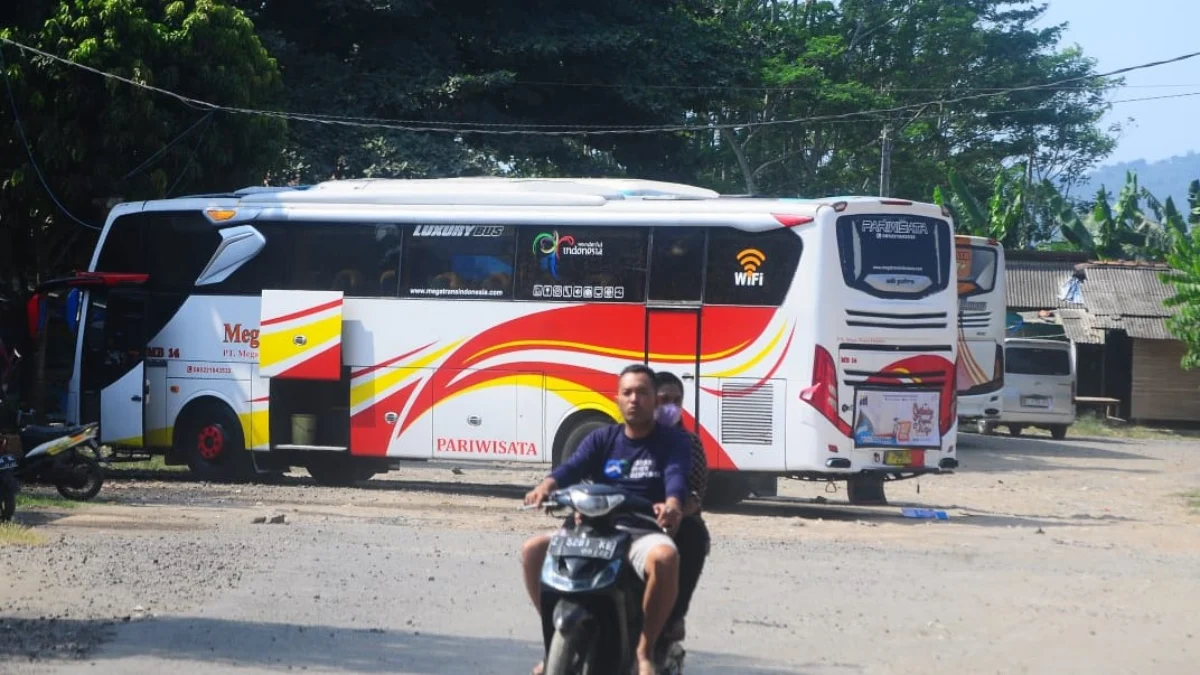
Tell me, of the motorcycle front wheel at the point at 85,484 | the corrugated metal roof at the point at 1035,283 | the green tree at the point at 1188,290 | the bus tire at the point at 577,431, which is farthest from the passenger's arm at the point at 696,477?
the corrugated metal roof at the point at 1035,283

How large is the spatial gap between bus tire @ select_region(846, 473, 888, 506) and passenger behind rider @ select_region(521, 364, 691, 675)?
1060cm

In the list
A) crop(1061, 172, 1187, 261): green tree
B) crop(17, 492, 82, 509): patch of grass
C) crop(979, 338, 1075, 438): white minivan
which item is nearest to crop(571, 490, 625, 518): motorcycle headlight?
crop(17, 492, 82, 509): patch of grass

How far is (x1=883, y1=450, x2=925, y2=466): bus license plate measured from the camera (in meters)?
15.9

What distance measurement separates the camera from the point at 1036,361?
31.0 metres

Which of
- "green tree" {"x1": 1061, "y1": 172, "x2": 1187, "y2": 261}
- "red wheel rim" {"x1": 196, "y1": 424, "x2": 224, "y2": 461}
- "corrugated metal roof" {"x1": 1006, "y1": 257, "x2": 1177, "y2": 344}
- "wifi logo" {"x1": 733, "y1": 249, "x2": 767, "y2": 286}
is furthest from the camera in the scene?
"green tree" {"x1": 1061, "y1": 172, "x2": 1187, "y2": 261}

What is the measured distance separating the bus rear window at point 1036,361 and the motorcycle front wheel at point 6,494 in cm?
2254

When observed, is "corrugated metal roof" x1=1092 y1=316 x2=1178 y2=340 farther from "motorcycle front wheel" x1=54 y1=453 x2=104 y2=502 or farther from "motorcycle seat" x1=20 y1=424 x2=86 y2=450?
"motorcycle seat" x1=20 y1=424 x2=86 y2=450

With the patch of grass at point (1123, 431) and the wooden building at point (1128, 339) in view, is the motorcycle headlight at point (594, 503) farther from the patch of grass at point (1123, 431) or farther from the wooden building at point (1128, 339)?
the wooden building at point (1128, 339)

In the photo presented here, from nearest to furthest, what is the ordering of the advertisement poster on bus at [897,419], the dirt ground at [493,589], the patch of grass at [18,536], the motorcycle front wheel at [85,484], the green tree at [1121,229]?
the dirt ground at [493,589], the patch of grass at [18,536], the motorcycle front wheel at [85,484], the advertisement poster on bus at [897,419], the green tree at [1121,229]

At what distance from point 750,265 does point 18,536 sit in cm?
777

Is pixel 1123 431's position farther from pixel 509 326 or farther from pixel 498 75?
pixel 509 326

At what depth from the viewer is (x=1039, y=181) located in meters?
53.6

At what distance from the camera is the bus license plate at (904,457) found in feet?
52.1

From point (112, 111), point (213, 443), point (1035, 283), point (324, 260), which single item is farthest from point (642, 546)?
point (1035, 283)
